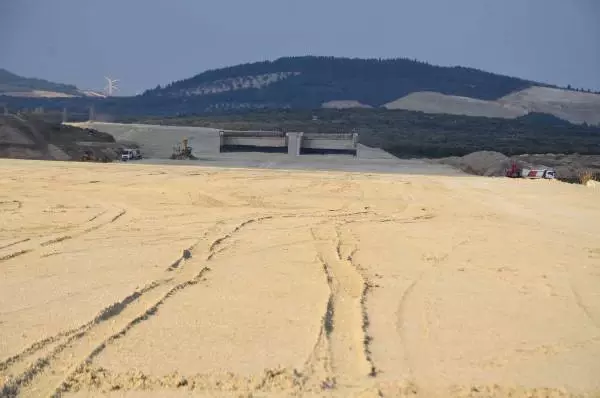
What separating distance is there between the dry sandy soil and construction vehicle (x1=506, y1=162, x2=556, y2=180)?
50.4 feet

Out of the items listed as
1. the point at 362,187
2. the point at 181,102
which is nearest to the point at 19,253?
the point at 362,187

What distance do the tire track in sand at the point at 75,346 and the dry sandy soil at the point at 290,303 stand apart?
0.05 feet

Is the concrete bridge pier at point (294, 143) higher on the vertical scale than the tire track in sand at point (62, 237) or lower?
higher

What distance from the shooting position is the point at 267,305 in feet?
17.7

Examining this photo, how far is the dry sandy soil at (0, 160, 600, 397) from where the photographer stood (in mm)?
3867

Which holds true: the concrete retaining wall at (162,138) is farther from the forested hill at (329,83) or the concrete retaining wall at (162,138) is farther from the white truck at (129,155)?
the forested hill at (329,83)

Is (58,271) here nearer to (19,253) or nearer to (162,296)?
(19,253)

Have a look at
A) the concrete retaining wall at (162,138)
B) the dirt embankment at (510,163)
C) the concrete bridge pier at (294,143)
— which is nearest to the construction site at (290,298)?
the dirt embankment at (510,163)

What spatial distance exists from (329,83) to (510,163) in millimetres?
123837

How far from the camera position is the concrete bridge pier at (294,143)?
39281mm

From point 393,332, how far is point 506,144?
198ft

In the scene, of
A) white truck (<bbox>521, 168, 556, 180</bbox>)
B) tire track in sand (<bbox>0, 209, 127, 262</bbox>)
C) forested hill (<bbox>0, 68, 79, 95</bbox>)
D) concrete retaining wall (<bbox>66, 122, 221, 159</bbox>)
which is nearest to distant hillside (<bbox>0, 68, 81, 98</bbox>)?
forested hill (<bbox>0, 68, 79, 95</bbox>)

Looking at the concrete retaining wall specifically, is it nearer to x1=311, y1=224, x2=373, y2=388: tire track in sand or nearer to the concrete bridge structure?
the concrete bridge structure

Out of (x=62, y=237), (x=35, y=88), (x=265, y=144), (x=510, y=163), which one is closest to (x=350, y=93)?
(x=35, y=88)
